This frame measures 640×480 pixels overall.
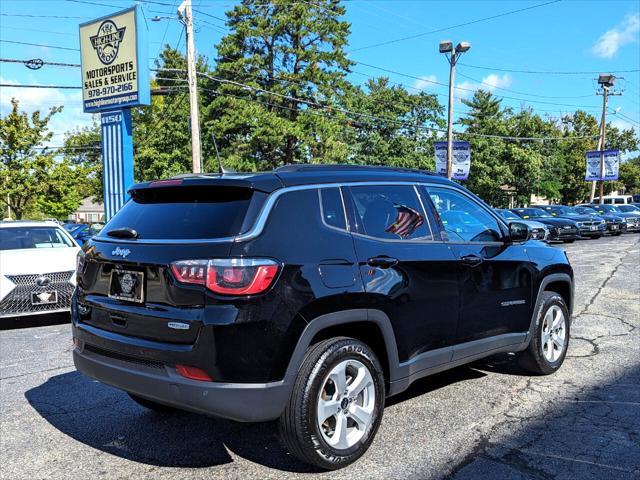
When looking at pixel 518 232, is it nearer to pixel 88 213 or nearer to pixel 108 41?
pixel 108 41

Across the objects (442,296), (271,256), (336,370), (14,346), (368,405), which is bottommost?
(14,346)

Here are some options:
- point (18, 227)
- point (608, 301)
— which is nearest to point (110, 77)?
point (18, 227)

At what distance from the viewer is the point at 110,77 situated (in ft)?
54.4

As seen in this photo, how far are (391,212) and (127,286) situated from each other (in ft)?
5.91

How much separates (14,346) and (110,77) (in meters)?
11.7

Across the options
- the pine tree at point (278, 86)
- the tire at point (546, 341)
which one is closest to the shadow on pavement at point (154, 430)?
the tire at point (546, 341)

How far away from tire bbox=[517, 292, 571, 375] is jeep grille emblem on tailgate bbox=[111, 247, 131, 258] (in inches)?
138

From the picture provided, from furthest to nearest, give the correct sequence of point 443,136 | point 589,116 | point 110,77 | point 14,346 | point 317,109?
point 589,116, point 443,136, point 317,109, point 110,77, point 14,346

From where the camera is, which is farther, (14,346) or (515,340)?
(14,346)

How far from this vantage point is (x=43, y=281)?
780 centimetres

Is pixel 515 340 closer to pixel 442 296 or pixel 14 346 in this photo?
pixel 442 296

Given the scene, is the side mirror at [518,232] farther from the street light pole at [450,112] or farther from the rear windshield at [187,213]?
the street light pole at [450,112]

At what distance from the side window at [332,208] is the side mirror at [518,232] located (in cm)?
190

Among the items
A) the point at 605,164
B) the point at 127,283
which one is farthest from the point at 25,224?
the point at 605,164
